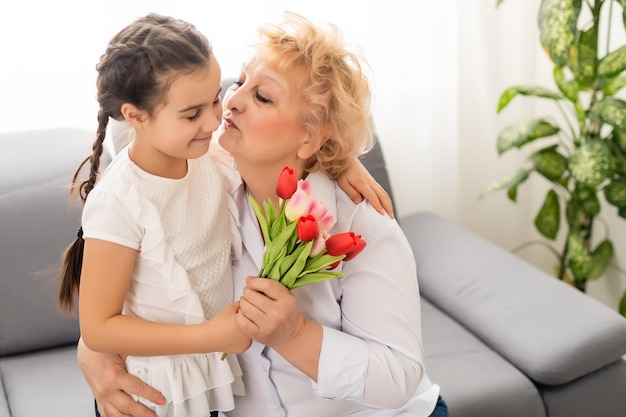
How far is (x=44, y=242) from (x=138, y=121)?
0.92 metres

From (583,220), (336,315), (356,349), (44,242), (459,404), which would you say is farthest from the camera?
(583,220)

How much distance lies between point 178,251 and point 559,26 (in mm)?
1623

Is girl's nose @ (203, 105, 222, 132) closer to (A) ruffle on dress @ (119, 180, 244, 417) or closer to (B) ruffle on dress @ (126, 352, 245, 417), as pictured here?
(A) ruffle on dress @ (119, 180, 244, 417)

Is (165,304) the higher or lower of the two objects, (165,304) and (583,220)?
the higher

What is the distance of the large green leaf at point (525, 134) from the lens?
9.52 feet

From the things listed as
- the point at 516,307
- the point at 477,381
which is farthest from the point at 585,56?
Answer: the point at 477,381

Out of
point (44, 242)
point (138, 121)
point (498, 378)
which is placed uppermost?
point (138, 121)

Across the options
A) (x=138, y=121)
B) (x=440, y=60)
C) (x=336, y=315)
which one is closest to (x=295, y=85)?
(x=138, y=121)

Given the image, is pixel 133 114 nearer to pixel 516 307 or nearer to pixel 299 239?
pixel 299 239

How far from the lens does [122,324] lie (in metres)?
1.48

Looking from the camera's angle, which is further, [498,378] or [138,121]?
[498,378]

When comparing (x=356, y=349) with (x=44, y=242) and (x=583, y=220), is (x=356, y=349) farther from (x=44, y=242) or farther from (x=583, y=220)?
(x=583, y=220)

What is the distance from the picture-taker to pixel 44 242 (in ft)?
7.49

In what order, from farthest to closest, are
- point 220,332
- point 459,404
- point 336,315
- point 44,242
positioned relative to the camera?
point 44,242 < point 459,404 < point 336,315 < point 220,332
